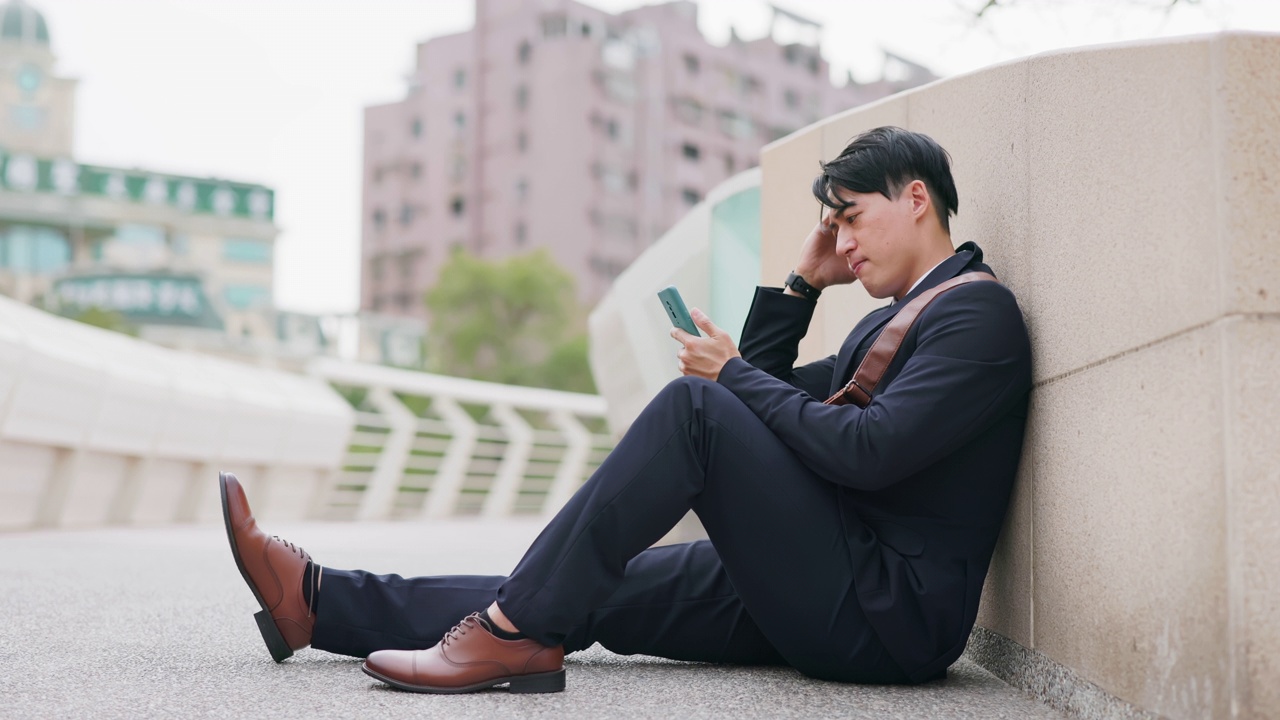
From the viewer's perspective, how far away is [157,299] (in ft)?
159

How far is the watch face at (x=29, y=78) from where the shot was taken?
65.0 m

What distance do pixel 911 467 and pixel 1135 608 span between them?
475 millimetres

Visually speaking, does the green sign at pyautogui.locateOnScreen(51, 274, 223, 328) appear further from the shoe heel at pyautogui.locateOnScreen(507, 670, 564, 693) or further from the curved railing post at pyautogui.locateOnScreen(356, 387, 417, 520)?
the shoe heel at pyautogui.locateOnScreen(507, 670, 564, 693)

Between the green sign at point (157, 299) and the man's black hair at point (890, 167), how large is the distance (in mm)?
48066

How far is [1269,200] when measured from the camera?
5.41 ft

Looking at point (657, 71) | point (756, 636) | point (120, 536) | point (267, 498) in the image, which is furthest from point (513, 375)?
point (756, 636)

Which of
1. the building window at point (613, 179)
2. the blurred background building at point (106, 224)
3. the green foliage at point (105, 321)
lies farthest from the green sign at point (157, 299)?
the building window at point (613, 179)

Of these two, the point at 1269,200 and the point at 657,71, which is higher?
the point at 657,71

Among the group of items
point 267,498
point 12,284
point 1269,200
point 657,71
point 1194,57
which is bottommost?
point 267,498

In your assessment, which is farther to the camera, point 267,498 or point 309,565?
point 267,498

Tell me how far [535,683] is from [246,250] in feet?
216

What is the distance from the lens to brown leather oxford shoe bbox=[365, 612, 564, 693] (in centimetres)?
231

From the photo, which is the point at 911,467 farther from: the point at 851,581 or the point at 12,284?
the point at 12,284

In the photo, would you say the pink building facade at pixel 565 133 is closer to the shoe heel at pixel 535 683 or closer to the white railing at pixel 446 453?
the white railing at pixel 446 453
